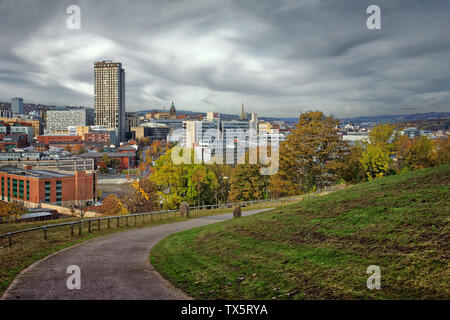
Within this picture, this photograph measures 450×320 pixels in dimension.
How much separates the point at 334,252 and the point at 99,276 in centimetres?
646

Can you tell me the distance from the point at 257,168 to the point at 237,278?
117 ft

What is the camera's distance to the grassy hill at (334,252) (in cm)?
709

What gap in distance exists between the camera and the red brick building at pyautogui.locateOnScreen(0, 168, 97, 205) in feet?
222

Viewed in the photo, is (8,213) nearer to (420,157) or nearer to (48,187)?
(48,187)

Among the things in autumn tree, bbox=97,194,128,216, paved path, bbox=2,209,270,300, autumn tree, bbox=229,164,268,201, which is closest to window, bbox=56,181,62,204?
autumn tree, bbox=97,194,128,216

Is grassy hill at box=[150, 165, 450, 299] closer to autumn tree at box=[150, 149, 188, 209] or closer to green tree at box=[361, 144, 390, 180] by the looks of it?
autumn tree at box=[150, 149, 188, 209]

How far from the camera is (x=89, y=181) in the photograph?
243 feet

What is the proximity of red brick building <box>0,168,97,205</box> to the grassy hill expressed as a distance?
204ft

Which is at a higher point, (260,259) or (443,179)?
(443,179)

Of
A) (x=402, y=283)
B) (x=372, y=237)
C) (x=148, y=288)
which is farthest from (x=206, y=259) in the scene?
(x=402, y=283)

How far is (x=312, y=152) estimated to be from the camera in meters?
34.6

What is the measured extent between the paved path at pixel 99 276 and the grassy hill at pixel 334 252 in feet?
1.87
